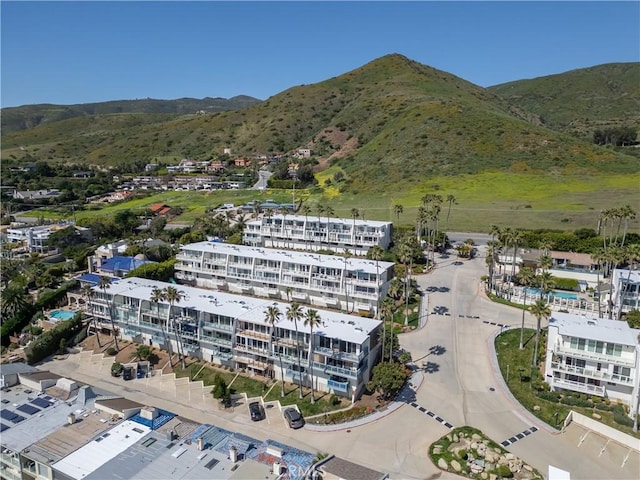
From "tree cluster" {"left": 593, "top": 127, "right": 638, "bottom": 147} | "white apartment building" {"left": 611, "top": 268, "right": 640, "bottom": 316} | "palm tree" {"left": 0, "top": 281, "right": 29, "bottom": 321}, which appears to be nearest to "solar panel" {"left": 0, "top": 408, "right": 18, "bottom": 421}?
"palm tree" {"left": 0, "top": 281, "right": 29, "bottom": 321}

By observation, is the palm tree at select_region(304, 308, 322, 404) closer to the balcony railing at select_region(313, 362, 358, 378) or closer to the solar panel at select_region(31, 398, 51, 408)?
the balcony railing at select_region(313, 362, 358, 378)

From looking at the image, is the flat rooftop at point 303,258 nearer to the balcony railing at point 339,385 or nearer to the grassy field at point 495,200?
the balcony railing at point 339,385

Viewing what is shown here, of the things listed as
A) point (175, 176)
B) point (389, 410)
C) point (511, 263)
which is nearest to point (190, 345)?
point (389, 410)

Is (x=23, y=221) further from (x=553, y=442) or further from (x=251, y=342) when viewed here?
(x=553, y=442)

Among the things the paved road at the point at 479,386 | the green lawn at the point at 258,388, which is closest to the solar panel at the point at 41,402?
the green lawn at the point at 258,388

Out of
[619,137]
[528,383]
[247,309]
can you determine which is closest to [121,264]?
[247,309]

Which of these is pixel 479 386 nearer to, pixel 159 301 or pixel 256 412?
pixel 256 412
